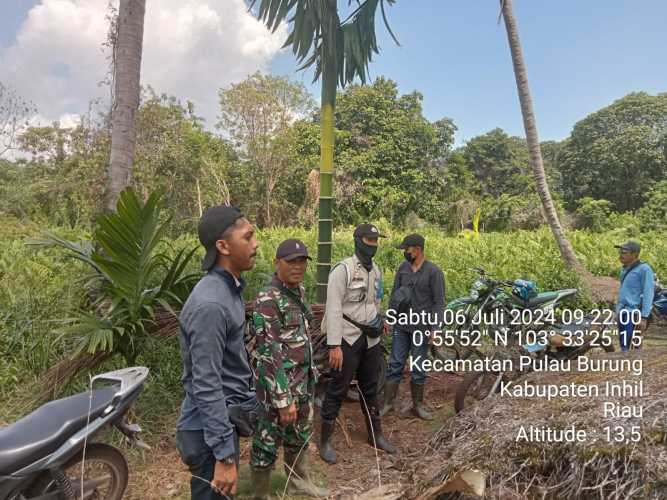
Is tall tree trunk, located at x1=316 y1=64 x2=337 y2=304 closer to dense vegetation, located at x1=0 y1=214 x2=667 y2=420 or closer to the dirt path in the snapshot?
dense vegetation, located at x1=0 y1=214 x2=667 y2=420

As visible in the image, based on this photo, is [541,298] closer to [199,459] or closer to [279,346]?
[279,346]

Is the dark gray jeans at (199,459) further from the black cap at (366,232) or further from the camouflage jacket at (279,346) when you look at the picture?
the black cap at (366,232)

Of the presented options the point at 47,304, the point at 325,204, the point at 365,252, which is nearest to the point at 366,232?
the point at 365,252

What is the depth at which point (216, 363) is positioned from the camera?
1.72 m

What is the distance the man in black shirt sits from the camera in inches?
164

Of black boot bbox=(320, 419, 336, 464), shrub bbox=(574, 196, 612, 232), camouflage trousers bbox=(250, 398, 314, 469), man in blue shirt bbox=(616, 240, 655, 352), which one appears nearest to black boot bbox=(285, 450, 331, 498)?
camouflage trousers bbox=(250, 398, 314, 469)

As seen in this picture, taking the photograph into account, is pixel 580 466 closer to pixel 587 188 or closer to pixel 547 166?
pixel 587 188

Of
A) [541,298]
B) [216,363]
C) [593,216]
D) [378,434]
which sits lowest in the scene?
[378,434]

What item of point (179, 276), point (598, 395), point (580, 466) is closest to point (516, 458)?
point (580, 466)

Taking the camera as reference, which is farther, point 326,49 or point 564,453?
point 326,49

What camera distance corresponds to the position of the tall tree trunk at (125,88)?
432 centimetres

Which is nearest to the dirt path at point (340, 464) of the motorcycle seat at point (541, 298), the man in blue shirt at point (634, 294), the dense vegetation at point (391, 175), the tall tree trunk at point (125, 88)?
the motorcycle seat at point (541, 298)

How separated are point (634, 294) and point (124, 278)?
5134 millimetres

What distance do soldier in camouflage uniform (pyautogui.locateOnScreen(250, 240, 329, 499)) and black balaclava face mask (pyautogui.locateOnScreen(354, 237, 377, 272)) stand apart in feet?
2.75
